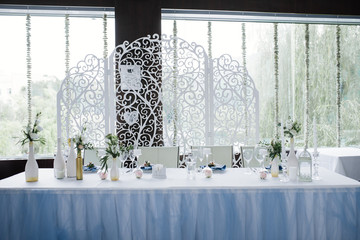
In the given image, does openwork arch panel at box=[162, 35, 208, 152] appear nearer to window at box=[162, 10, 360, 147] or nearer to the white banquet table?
window at box=[162, 10, 360, 147]

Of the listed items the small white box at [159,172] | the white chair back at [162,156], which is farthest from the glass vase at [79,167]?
the white chair back at [162,156]

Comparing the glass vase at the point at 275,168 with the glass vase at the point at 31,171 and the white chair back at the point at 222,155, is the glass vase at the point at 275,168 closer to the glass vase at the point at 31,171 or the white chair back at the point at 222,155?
the white chair back at the point at 222,155

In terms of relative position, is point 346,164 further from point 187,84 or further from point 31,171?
point 31,171

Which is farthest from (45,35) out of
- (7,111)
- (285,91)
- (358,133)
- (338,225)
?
(358,133)

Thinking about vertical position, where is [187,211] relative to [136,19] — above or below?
below

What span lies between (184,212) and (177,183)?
0.23 m

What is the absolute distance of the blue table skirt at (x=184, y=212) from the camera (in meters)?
2.29

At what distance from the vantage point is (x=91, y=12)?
4879 millimetres

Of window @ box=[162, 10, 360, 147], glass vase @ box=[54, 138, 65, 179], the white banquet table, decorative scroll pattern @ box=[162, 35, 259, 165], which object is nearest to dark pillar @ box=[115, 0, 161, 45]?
decorative scroll pattern @ box=[162, 35, 259, 165]

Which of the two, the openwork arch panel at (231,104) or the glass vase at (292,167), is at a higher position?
the openwork arch panel at (231,104)

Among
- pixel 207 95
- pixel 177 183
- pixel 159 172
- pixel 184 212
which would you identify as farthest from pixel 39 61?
pixel 184 212

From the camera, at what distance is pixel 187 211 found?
7.56 feet

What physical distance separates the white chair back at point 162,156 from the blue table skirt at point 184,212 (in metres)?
1.18

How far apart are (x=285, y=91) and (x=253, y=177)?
139 inches
